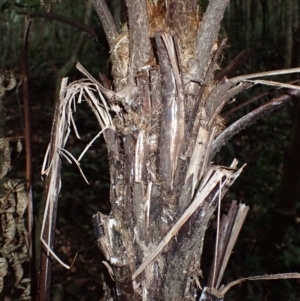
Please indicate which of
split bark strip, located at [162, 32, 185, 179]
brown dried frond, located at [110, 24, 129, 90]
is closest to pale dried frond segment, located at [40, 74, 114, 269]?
brown dried frond, located at [110, 24, 129, 90]

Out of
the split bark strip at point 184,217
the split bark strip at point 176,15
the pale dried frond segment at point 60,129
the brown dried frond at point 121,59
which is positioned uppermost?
the split bark strip at point 176,15

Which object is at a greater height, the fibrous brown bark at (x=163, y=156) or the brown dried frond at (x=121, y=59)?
the brown dried frond at (x=121, y=59)

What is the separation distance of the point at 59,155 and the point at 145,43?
28 centimetres

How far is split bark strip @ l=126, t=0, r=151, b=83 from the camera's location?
0.82m

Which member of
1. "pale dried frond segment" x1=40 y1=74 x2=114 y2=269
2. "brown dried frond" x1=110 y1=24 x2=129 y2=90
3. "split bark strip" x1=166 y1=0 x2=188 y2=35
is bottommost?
"pale dried frond segment" x1=40 y1=74 x2=114 y2=269

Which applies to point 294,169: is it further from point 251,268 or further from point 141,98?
point 141,98

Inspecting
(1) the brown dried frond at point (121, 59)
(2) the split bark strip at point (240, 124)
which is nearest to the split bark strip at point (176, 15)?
(1) the brown dried frond at point (121, 59)

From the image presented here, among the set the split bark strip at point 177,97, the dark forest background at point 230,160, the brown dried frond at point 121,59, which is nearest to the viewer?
the split bark strip at point 177,97

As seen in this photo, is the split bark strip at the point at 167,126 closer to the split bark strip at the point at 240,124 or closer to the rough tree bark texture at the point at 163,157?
the rough tree bark texture at the point at 163,157

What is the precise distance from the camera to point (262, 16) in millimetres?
5977

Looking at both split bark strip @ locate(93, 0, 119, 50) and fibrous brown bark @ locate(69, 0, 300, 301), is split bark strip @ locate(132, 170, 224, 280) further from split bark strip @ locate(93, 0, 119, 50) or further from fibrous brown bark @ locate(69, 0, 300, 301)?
split bark strip @ locate(93, 0, 119, 50)

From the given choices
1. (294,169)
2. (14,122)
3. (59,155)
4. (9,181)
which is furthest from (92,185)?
(59,155)

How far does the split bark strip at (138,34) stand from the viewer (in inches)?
32.1

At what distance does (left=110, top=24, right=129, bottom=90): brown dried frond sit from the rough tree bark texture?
1.0 inches
